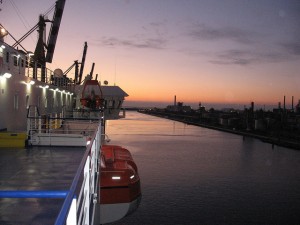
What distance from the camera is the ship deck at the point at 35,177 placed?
6281 millimetres

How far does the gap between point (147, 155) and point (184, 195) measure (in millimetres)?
23363

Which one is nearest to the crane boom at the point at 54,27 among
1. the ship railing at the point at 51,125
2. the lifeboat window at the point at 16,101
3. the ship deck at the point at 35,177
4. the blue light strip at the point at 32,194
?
the ship railing at the point at 51,125

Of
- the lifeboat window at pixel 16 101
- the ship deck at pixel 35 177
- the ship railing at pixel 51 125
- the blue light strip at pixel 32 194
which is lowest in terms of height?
the ship deck at pixel 35 177

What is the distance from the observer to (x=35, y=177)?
9547 mm

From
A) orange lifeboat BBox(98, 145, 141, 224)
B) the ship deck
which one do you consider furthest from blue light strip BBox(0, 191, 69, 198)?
orange lifeboat BBox(98, 145, 141, 224)

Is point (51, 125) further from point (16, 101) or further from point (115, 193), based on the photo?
point (115, 193)

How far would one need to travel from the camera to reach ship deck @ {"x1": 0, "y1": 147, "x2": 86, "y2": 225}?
628 cm

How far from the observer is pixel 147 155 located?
48.6m

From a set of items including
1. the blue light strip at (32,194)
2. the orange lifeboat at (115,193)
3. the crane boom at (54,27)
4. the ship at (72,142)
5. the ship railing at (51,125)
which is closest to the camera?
the blue light strip at (32,194)

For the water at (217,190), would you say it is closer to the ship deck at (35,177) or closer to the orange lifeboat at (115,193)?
the orange lifeboat at (115,193)

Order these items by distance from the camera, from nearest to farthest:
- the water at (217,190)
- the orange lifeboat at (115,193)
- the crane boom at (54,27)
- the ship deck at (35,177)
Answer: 1. the ship deck at (35,177)
2. the orange lifeboat at (115,193)
3. the water at (217,190)
4. the crane boom at (54,27)

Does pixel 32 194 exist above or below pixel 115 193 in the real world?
above

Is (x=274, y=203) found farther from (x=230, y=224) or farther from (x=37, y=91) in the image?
(x=37, y=91)

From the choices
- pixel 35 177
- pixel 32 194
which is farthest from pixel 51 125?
pixel 32 194
